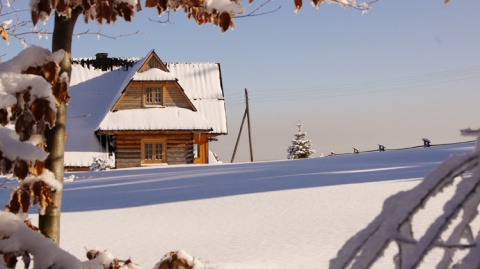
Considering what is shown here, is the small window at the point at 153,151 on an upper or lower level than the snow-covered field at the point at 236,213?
upper

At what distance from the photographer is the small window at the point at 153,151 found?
27373 mm

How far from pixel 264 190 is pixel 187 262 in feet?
27.1

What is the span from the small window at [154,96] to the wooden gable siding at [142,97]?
237 millimetres

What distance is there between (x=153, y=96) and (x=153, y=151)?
2.59 metres

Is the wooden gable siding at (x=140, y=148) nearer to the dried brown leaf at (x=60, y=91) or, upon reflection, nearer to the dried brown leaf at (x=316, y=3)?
the dried brown leaf at (x=316, y=3)

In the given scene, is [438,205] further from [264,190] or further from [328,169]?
[328,169]

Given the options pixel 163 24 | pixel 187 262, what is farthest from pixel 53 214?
pixel 163 24

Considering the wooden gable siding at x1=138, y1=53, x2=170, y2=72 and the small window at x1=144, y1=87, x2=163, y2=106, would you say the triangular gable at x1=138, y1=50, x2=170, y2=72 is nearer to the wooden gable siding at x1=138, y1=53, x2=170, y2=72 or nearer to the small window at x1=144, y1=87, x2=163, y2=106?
the wooden gable siding at x1=138, y1=53, x2=170, y2=72

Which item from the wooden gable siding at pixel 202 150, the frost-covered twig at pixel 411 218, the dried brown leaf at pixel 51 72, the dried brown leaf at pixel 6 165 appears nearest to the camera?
the frost-covered twig at pixel 411 218

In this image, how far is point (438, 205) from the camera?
32.1 feet

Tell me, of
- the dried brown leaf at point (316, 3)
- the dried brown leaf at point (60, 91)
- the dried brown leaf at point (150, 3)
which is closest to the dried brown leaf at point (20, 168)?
the dried brown leaf at point (60, 91)

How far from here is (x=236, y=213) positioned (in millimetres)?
9906

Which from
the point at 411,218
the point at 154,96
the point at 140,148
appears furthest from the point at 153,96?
the point at 411,218

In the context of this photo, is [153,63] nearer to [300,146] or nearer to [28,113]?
[300,146]
